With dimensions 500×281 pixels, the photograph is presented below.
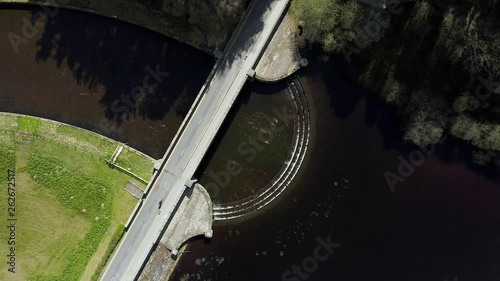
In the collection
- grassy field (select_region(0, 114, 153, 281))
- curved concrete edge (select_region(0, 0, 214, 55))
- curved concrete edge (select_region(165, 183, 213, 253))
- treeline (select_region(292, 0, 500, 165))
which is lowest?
grassy field (select_region(0, 114, 153, 281))

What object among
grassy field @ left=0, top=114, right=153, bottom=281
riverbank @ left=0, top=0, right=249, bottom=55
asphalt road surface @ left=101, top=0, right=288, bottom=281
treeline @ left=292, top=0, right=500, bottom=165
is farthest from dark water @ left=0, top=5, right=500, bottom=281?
grassy field @ left=0, top=114, right=153, bottom=281

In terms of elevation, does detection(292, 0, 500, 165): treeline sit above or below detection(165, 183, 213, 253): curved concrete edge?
above

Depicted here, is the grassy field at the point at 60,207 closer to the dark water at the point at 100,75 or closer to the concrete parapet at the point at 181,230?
the dark water at the point at 100,75

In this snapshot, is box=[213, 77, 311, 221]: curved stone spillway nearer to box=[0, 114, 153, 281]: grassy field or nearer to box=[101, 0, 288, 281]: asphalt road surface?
box=[101, 0, 288, 281]: asphalt road surface

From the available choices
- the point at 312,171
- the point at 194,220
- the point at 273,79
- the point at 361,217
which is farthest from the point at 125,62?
the point at 361,217

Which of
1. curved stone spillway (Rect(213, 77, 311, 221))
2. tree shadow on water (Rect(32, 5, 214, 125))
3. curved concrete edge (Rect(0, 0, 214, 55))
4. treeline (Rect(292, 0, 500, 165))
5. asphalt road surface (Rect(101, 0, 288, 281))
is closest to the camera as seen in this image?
treeline (Rect(292, 0, 500, 165))

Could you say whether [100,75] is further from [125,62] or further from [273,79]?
[273,79]
